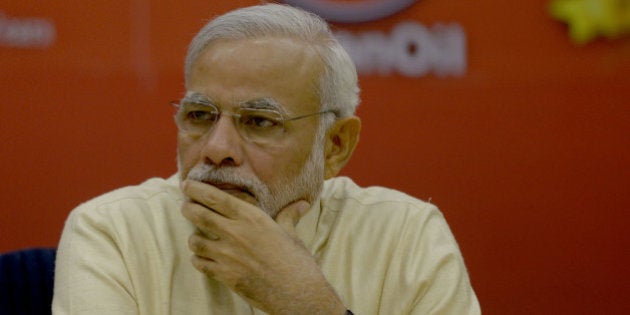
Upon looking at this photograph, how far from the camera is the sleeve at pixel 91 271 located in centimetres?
172

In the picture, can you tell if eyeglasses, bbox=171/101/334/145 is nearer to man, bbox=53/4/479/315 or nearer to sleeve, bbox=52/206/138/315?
man, bbox=53/4/479/315

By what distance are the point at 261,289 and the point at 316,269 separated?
0.35 ft

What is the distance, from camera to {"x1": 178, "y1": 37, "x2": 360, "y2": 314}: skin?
1695 mm

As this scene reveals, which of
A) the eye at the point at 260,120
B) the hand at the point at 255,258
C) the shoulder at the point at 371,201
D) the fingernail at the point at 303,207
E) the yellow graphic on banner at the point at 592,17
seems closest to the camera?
the hand at the point at 255,258

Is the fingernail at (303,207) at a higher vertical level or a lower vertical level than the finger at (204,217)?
lower

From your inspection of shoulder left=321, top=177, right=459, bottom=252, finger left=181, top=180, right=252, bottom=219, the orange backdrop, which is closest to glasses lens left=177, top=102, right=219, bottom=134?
finger left=181, top=180, right=252, bottom=219

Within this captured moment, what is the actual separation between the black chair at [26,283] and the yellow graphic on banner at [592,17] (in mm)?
1716

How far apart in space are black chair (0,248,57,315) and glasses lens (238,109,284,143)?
0.70 m

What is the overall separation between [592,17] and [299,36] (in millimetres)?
1366

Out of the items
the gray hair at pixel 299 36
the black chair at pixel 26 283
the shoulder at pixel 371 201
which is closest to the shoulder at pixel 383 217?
the shoulder at pixel 371 201

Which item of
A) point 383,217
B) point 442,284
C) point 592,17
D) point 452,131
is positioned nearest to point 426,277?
point 442,284

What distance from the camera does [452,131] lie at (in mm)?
2936

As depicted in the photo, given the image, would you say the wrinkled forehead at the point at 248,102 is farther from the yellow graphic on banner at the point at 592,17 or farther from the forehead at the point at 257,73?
the yellow graphic on banner at the point at 592,17

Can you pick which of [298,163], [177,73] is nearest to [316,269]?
[298,163]
